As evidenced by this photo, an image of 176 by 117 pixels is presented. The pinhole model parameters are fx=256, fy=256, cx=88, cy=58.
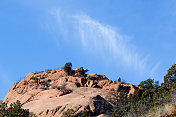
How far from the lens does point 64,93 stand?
205ft

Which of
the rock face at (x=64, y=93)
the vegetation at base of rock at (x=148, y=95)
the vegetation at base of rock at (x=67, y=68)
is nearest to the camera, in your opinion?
the vegetation at base of rock at (x=148, y=95)

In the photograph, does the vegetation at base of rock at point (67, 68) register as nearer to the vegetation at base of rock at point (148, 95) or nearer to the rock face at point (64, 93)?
the rock face at point (64, 93)

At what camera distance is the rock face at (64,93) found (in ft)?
176

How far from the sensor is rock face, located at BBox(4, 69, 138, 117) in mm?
53506

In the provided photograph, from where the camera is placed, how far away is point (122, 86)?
68750mm

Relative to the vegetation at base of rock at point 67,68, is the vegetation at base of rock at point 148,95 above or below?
below

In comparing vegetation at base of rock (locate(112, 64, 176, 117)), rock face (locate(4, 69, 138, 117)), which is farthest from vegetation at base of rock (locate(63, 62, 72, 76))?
vegetation at base of rock (locate(112, 64, 176, 117))

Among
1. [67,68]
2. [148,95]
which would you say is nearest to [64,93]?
[67,68]

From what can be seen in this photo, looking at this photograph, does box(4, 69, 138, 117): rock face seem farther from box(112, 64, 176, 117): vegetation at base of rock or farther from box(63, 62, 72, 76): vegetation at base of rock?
box(112, 64, 176, 117): vegetation at base of rock

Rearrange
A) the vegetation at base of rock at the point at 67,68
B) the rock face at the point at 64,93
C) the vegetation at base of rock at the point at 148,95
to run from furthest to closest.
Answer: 1. the vegetation at base of rock at the point at 67,68
2. the rock face at the point at 64,93
3. the vegetation at base of rock at the point at 148,95

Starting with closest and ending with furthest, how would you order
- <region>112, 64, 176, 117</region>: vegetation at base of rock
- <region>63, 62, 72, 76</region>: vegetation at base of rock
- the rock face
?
1. <region>112, 64, 176, 117</region>: vegetation at base of rock
2. the rock face
3. <region>63, 62, 72, 76</region>: vegetation at base of rock

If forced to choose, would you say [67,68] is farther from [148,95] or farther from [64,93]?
[148,95]

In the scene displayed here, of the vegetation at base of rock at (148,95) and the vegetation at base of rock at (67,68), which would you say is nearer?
the vegetation at base of rock at (148,95)

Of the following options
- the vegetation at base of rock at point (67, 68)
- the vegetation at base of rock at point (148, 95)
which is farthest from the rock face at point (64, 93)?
the vegetation at base of rock at point (148, 95)
